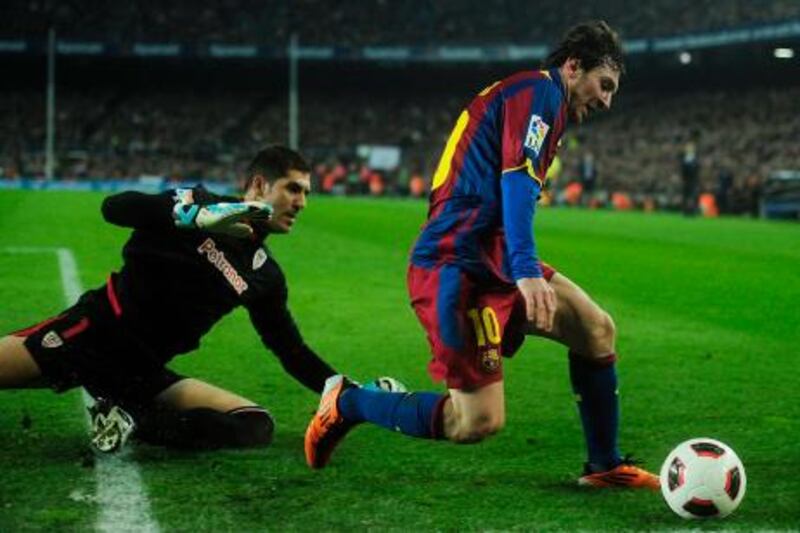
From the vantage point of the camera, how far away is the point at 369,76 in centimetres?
5934

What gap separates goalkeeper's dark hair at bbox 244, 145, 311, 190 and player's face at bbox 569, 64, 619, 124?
1245 mm

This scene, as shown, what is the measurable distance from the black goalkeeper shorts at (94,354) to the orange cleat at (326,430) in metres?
0.90

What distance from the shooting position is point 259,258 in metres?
5.61

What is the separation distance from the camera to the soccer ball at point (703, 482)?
432cm

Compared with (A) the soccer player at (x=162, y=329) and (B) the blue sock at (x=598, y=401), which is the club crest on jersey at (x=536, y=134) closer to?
(B) the blue sock at (x=598, y=401)

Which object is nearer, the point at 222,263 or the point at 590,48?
the point at 590,48

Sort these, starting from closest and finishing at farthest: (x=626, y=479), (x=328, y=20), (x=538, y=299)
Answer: (x=538, y=299)
(x=626, y=479)
(x=328, y=20)

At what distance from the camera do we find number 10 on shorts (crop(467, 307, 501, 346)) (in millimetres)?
4492

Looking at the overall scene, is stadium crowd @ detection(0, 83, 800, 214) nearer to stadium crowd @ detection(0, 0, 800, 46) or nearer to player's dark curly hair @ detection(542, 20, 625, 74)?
stadium crowd @ detection(0, 0, 800, 46)

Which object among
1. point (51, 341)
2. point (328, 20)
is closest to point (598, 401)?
point (51, 341)

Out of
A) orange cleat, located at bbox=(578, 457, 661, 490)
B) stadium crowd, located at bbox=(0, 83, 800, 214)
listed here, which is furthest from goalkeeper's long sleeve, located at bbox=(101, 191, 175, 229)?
stadium crowd, located at bbox=(0, 83, 800, 214)

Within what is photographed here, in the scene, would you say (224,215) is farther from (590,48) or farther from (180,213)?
(590,48)

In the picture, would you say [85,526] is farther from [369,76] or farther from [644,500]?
[369,76]

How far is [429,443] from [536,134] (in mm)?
1796
